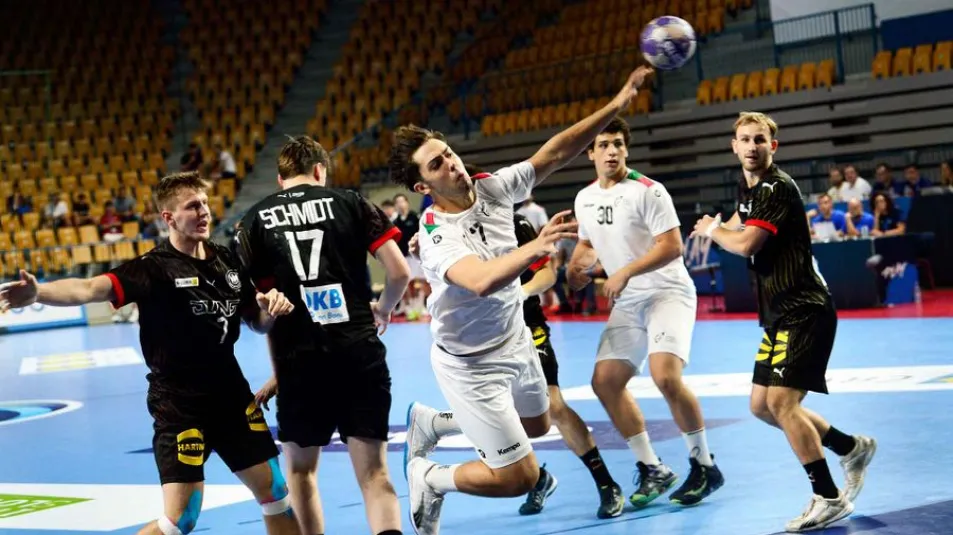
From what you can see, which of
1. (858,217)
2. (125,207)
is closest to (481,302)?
(858,217)

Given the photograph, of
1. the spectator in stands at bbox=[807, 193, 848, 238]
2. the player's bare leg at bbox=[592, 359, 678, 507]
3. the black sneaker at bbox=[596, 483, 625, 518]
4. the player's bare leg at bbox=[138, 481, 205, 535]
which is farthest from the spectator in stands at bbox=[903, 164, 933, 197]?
the player's bare leg at bbox=[138, 481, 205, 535]

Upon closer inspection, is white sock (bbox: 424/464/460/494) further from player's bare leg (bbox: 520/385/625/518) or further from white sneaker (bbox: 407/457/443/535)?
player's bare leg (bbox: 520/385/625/518)

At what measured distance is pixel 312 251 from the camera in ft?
16.6

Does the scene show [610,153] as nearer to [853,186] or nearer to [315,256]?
[315,256]

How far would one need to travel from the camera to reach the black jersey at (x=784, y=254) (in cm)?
564

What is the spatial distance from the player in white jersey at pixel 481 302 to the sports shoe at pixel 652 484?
1141 mm

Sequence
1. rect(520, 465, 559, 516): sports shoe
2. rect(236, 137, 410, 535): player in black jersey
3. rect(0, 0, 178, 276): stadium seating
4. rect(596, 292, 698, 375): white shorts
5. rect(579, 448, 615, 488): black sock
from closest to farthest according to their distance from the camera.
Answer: rect(236, 137, 410, 535): player in black jersey < rect(579, 448, 615, 488): black sock < rect(520, 465, 559, 516): sports shoe < rect(596, 292, 698, 375): white shorts < rect(0, 0, 178, 276): stadium seating

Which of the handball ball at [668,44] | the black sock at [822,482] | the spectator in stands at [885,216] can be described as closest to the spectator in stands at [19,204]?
the spectator in stands at [885,216]

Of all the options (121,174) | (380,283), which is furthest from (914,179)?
(121,174)

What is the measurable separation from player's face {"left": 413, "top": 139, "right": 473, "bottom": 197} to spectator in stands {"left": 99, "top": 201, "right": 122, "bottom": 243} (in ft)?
67.8

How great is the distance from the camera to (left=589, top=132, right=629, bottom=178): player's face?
6578 mm

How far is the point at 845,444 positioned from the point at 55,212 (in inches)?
887

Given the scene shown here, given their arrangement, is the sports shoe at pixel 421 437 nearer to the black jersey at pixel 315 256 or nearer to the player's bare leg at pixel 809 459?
the black jersey at pixel 315 256

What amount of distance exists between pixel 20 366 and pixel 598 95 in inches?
466
